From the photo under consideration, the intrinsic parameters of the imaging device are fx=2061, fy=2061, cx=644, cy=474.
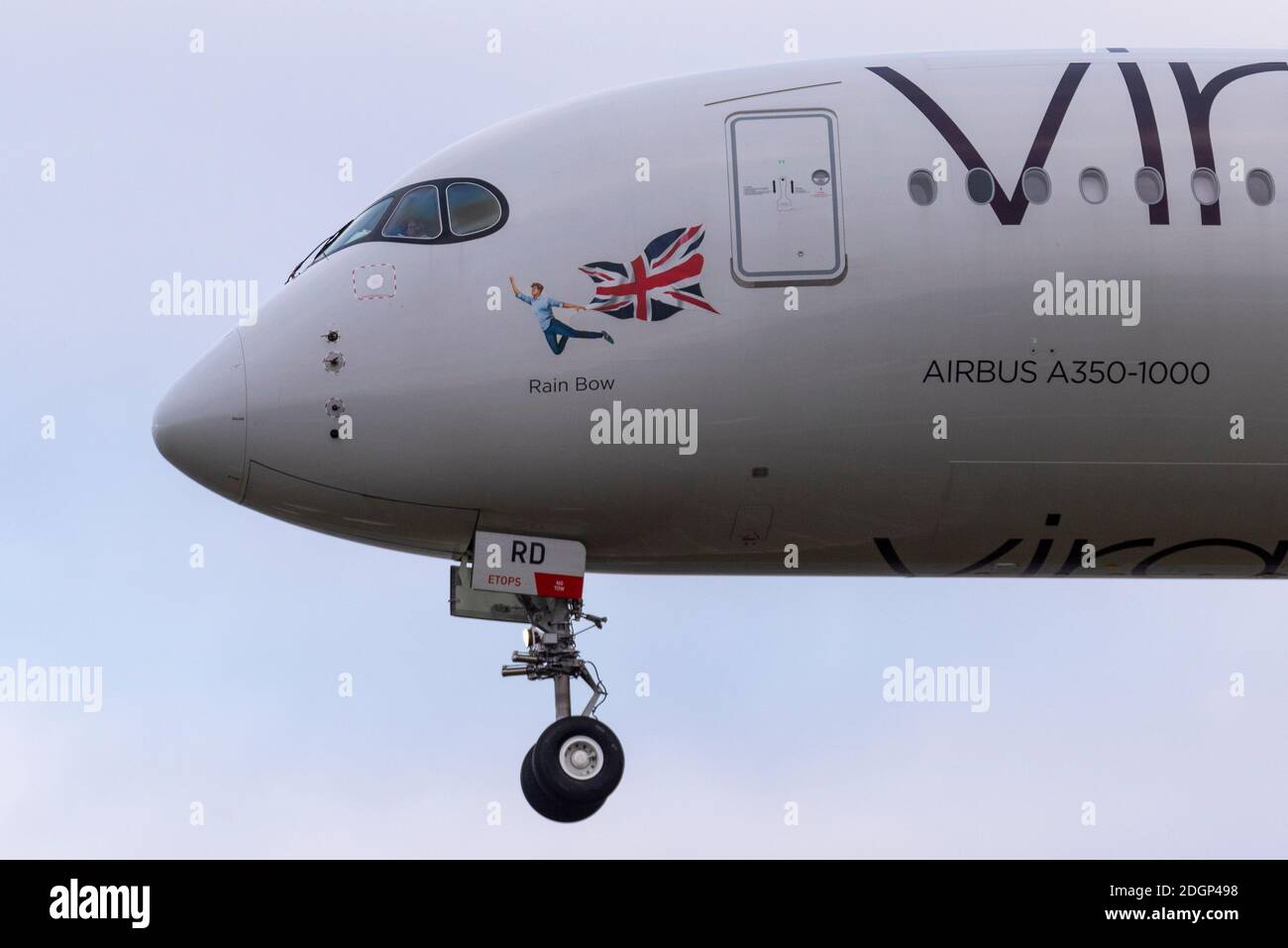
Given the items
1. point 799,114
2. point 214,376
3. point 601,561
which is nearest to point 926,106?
point 799,114

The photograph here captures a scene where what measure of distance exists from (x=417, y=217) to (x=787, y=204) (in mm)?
3503

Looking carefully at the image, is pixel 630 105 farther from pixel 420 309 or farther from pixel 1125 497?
pixel 1125 497

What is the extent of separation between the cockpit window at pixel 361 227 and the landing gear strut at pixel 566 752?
168 inches

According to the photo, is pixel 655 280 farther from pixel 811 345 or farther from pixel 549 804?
pixel 549 804

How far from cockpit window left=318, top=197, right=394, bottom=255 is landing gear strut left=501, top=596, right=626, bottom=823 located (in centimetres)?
426

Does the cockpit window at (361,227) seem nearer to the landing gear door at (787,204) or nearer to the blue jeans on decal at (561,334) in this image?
the blue jeans on decal at (561,334)

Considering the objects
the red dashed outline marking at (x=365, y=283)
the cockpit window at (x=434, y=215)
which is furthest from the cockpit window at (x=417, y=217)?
the red dashed outline marking at (x=365, y=283)

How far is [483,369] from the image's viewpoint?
1842 centimetres

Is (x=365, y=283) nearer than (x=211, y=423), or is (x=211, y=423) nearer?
(x=211, y=423)

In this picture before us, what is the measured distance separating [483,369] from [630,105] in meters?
3.19

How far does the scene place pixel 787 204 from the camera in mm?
18734

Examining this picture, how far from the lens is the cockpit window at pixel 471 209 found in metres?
19.1

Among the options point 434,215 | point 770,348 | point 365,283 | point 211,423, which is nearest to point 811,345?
point 770,348

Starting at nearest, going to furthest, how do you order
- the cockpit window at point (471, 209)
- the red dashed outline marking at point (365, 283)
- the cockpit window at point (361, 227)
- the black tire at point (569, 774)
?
the black tire at point (569, 774), the red dashed outline marking at point (365, 283), the cockpit window at point (471, 209), the cockpit window at point (361, 227)
